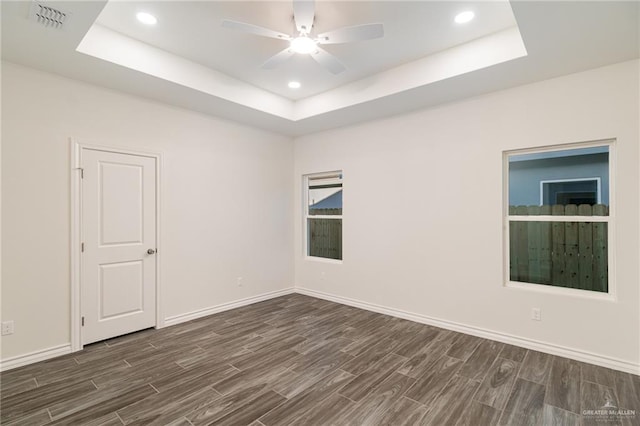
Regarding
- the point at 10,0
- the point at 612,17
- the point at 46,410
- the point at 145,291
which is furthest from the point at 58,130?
the point at 612,17

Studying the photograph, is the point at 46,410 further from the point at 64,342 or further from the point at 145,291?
the point at 145,291

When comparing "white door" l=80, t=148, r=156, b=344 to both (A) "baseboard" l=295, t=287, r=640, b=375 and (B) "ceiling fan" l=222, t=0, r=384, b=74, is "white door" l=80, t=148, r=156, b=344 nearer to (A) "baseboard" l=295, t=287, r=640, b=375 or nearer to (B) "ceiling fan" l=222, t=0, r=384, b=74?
(B) "ceiling fan" l=222, t=0, r=384, b=74

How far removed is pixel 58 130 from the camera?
309cm

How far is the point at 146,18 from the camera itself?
2672mm

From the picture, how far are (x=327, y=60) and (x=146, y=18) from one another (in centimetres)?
164

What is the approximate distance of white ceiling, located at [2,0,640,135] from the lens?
2.33 m

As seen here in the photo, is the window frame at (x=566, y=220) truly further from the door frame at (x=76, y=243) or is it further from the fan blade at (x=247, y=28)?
the door frame at (x=76, y=243)

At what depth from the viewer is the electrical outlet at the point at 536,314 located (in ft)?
10.3

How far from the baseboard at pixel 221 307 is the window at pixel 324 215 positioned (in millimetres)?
917

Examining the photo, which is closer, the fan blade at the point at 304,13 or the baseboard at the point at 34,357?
the fan blade at the point at 304,13

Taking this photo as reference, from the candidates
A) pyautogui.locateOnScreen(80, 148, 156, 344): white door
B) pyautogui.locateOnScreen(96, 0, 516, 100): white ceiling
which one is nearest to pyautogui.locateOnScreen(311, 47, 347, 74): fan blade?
pyautogui.locateOnScreen(96, 0, 516, 100): white ceiling

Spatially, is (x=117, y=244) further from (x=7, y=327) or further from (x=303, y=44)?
(x=303, y=44)

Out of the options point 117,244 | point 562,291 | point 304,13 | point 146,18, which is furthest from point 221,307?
point 562,291

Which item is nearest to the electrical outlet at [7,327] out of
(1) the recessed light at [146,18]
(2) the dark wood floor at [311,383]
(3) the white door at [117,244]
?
(2) the dark wood floor at [311,383]
